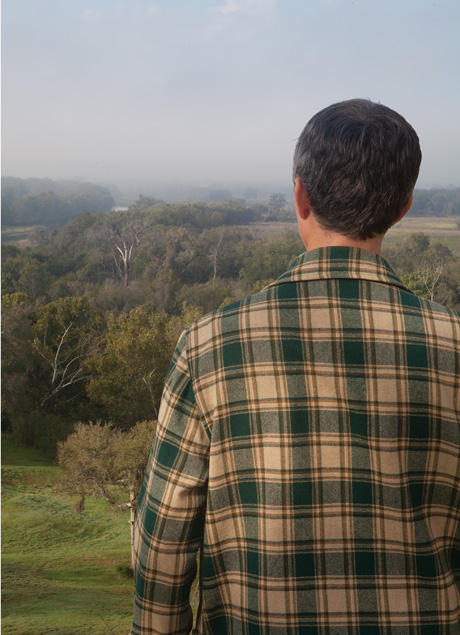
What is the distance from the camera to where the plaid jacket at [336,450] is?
599 mm

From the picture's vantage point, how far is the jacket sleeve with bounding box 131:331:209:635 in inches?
25.3

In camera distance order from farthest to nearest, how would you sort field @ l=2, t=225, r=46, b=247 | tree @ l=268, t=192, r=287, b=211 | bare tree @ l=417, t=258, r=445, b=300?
field @ l=2, t=225, r=46, b=247, tree @ l=268, t=192, r=287, b=211, bare tree @ l=417, t=258, r=445, b=300

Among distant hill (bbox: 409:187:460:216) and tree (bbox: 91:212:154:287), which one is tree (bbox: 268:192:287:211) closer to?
distant hill (bbox: 409:187:460:216)

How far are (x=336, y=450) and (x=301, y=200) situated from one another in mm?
306

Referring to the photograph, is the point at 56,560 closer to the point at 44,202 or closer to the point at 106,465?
the point at 106,465

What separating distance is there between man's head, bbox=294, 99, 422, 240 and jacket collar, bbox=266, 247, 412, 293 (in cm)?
3

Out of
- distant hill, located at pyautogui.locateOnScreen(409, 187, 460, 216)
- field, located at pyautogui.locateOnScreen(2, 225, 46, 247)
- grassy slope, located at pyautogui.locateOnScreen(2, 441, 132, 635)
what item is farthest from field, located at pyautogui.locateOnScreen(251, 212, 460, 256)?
field, located at pyautogui.locateOnScreen(2, 225, 46, 247)

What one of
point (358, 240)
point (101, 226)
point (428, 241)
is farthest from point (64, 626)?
point (101, 226)

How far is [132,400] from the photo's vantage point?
446 inches

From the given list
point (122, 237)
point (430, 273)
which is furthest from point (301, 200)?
point (122, 237)

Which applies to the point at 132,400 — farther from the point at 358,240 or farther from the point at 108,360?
the point at 358,240

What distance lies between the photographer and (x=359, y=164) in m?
0.61

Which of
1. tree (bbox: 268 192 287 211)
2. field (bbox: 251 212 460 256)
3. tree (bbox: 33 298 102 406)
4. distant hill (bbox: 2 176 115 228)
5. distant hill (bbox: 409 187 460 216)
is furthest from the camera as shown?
distant hill (bbox: 2 176 115 228)

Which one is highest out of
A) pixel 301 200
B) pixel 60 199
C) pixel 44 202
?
pixel 60 199
